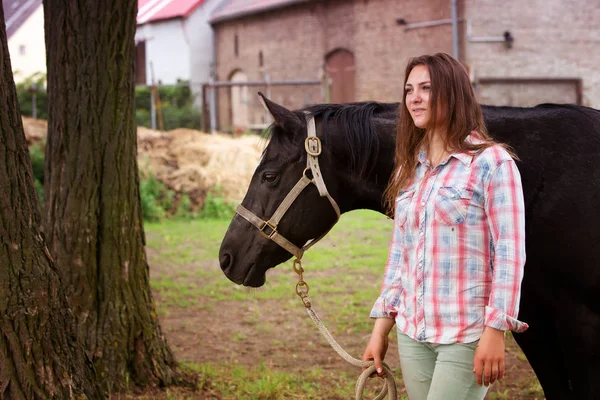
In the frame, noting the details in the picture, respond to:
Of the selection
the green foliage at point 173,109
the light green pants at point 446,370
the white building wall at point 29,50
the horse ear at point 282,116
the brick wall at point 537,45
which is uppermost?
the white building wall at point 29,50

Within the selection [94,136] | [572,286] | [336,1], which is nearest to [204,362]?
[94,136]

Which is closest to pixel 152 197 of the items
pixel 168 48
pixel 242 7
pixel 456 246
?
pixel 456 246

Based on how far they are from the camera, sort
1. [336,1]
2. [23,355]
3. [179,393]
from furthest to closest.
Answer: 1. [336,1]
2. [179,393]
3. [23,355]

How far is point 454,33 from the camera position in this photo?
55.3 ft

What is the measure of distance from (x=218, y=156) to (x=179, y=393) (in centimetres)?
930

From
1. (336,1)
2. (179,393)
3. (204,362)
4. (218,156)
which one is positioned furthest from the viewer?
(336,1)

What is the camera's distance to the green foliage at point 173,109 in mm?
21016

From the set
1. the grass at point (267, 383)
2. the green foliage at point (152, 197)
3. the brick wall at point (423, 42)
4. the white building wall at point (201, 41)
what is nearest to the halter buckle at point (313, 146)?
the grass at point (267, 383)

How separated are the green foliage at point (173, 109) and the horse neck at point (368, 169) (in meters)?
17.7

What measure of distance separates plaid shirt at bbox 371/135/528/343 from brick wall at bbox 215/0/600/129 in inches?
608

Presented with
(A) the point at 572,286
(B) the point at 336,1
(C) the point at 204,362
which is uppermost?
(B) the point at 336,1

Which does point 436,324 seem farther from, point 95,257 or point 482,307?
point 95,257

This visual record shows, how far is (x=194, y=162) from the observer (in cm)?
1331

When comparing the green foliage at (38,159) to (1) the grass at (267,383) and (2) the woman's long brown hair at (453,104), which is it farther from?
(2) the woman's long brown hair at (453,104)
